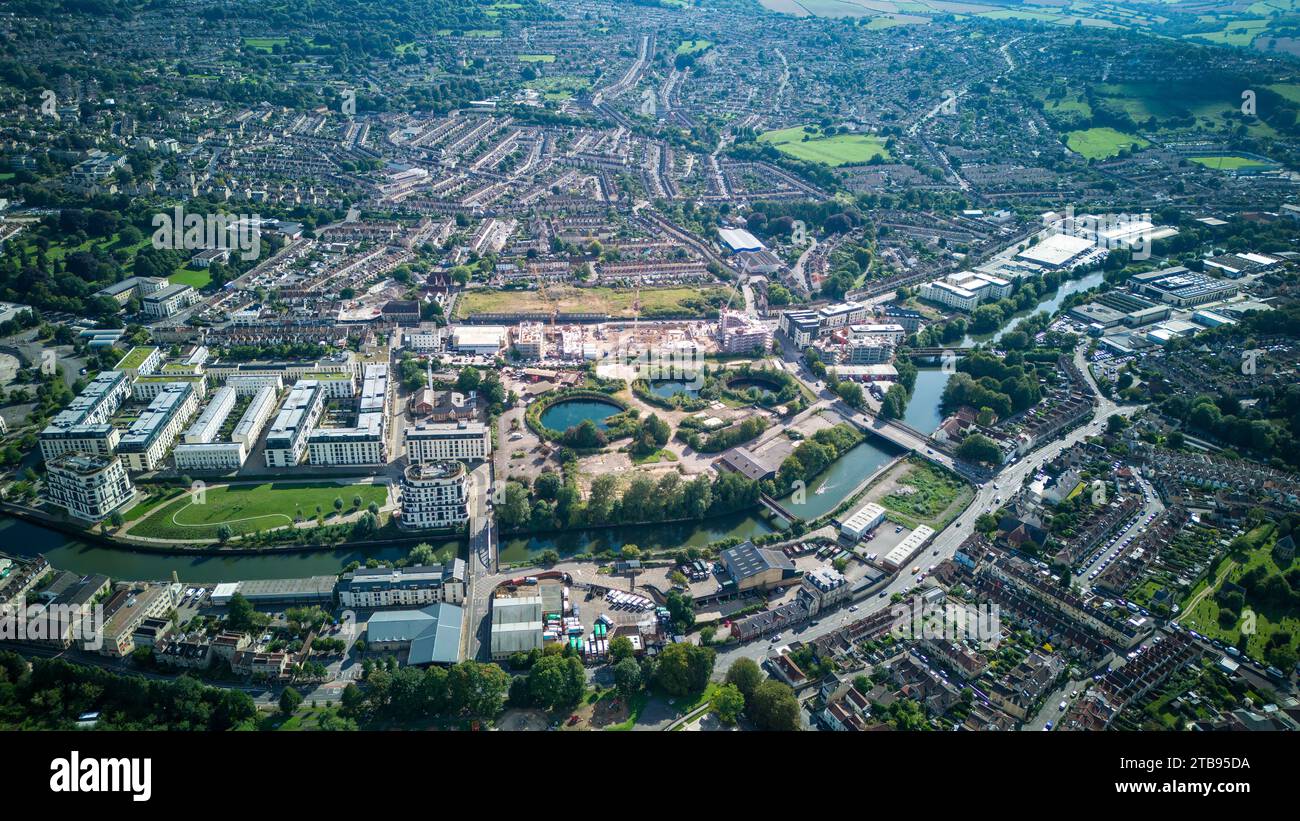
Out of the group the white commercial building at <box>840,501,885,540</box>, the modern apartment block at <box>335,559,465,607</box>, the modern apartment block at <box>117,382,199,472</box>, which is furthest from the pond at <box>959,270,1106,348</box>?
the modern apartment block at <box>117,382,199,472</box>

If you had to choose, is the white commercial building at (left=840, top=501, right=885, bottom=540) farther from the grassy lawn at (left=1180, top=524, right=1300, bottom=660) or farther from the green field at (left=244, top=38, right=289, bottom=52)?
the green field at (left=244, top=38, right=289, bottom=52)

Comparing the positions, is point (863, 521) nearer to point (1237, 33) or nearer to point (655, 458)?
point (655, 458)

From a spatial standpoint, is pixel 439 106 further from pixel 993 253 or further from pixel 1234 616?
pixel 1234 616

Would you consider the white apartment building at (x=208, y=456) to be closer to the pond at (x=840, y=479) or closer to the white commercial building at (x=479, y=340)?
the white commercial building at (x=479, y=340)

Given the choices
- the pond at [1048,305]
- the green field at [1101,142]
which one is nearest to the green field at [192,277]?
the pond at [1048,305]

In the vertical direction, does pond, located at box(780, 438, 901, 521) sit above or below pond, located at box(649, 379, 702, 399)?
below

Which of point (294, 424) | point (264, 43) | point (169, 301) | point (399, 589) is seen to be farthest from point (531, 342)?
point (264, 43)

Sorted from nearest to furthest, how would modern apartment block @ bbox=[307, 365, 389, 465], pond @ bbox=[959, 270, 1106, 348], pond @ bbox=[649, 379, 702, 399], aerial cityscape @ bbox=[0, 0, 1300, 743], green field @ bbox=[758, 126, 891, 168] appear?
aerial cityscape @ bbox=[0, 0, 1300, 743] < modern apartment block @ bbox=[307, 365, 389, 465] < pond @ bbox=[649, 379, 702, 399] < pond @ bbox=[959, 270, 1106, 348] < green field @ bbox=[758, 126, 891, 168]
